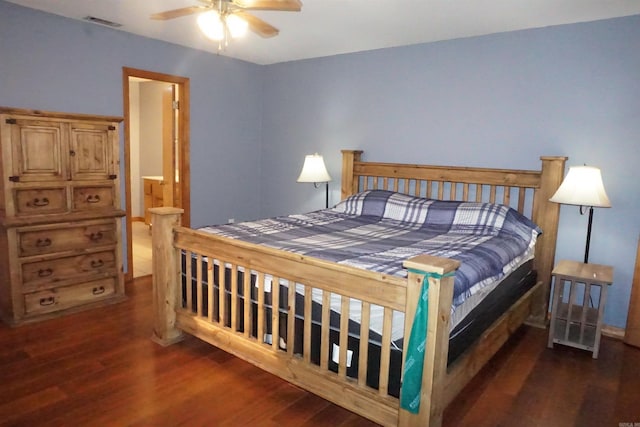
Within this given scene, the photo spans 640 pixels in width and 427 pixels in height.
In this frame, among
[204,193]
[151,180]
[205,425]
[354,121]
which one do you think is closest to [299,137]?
[354,121]

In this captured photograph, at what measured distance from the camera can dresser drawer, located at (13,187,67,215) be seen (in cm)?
298

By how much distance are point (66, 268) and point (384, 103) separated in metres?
3.09

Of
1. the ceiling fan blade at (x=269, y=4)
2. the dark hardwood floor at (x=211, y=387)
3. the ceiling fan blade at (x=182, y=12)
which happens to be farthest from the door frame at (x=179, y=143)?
the ceiling fan blade at (x=269, y=4)

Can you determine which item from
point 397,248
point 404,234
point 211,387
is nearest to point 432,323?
point 397,248

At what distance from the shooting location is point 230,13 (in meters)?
2.34

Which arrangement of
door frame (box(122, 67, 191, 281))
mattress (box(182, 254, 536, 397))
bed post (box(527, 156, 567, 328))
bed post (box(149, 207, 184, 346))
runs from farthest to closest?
door frame (box(122, 67, 191, 281)), bed post (box(527, 156, 567, 328)), bed post (box(149, 207, 184, 346)), mattress (box(182, 254, 536, 397))

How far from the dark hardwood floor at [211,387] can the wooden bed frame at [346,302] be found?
0.14 m

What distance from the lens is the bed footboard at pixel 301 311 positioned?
1716mm

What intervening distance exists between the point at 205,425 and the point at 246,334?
0.52m

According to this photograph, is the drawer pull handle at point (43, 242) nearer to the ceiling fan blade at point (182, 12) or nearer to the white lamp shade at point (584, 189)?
the ceiling fan blade at point (182, 12)

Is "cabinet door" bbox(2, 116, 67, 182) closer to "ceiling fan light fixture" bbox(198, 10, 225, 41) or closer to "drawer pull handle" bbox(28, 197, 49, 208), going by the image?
"drawer pull handle" bbox(28, 197, 49, 208)

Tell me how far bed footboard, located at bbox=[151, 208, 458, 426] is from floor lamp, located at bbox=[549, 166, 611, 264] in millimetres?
1695

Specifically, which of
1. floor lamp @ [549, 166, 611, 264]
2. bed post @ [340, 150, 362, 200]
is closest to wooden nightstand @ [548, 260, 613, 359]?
floor lamp @ [549, 166, 611, 264]

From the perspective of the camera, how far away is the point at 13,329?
9.68 feet
